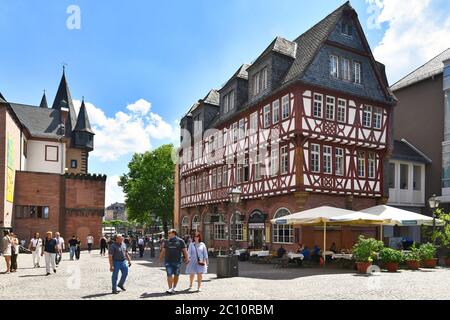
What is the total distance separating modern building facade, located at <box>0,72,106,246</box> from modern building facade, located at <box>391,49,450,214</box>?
28750mm

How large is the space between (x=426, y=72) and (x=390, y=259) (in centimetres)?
2170

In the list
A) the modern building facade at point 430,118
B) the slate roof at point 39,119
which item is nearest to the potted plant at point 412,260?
the modern building facade at point 430,118

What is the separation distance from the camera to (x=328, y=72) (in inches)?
1030

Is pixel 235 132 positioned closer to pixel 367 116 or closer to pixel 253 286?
pixel 367 116

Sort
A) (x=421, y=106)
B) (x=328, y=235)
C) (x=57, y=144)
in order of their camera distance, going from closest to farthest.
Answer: (x=328, y=235)
(x=421, y=106)
(x=57, y=144)

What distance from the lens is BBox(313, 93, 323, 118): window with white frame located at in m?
25.5

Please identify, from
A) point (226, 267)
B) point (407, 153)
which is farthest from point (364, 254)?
point (407, 153)

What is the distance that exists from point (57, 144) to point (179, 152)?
1436 centimetres

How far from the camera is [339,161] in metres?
26.3

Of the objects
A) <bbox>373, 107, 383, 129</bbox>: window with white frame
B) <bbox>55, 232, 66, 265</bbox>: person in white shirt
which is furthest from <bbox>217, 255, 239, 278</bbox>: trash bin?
<bbox>373, 107, 383, 129</bbox>: window with white frame

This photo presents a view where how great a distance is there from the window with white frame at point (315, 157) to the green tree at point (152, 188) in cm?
3271

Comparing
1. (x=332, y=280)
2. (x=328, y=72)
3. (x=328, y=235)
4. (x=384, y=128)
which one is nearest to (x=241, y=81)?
(x=328, y=72)

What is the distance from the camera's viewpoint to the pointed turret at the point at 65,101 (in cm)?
5745
